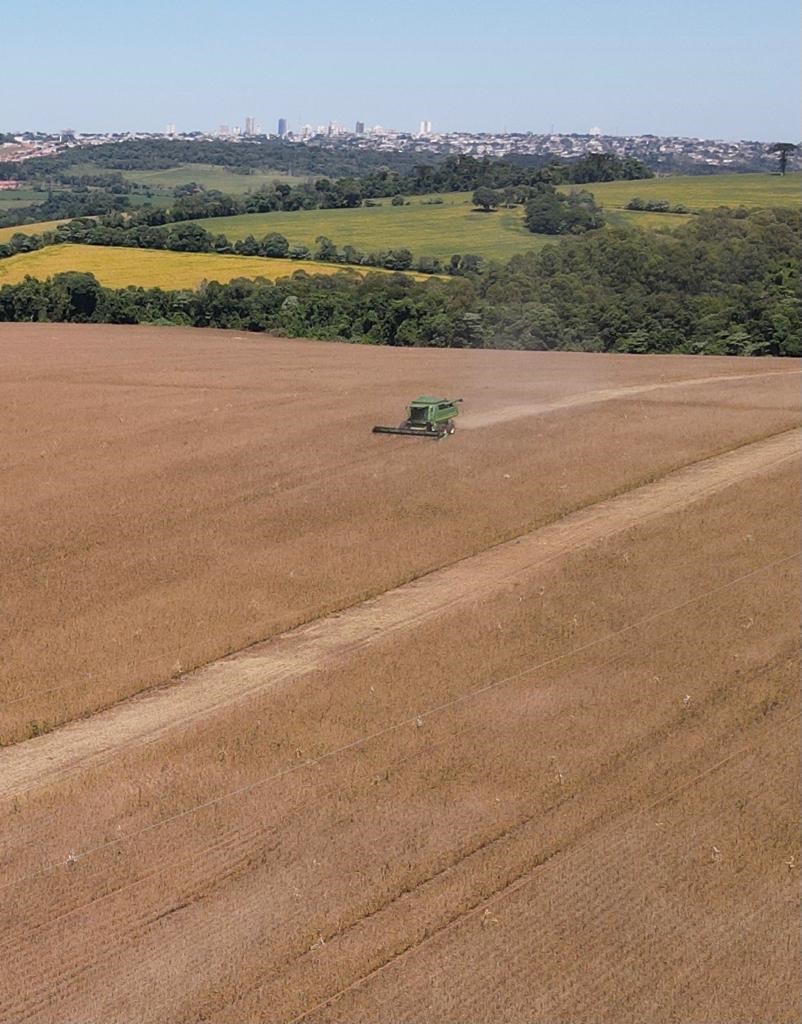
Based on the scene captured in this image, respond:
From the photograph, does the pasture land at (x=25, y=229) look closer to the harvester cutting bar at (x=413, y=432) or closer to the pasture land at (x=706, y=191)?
the pasture land at (x=706, y=191)

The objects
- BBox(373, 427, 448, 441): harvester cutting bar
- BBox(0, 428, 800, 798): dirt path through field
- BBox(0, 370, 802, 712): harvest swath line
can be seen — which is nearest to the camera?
BBox(0, 428, 800, 798): dirt path through field

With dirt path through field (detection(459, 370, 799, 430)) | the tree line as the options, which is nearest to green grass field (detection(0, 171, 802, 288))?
the tree line

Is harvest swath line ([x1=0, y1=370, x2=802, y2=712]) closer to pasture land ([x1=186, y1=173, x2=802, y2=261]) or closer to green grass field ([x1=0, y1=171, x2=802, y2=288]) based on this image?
pasture land ([x1=186, y1=173, x2=802, y2=261])

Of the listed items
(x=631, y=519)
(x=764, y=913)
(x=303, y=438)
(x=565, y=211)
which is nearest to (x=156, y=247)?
(x=565, y=211)

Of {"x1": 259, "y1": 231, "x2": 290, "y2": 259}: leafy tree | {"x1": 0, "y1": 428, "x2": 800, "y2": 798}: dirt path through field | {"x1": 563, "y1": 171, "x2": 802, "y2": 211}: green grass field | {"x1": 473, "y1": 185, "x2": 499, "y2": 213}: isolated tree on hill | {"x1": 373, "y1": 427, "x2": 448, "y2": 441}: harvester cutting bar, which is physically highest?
{"x1": 563, "y1": 171, "x2": 802, "y2": 211}: green grass field

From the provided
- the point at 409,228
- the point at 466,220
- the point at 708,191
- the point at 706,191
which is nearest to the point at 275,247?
the point at 409,228
